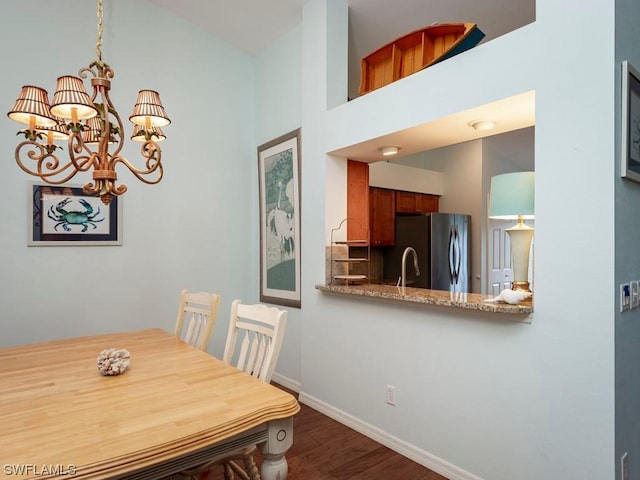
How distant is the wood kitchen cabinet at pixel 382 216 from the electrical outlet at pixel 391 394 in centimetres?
210

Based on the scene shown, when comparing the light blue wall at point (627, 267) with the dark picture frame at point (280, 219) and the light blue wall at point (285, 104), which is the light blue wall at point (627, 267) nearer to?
the light blue wall at point (285, 104)

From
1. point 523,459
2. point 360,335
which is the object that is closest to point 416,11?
point 360,335

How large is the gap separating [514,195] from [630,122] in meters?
0.54

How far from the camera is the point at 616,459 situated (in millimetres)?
1565

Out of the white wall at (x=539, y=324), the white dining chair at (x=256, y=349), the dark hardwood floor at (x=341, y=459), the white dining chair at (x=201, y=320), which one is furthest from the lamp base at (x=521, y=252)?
the white dining chair at (x=201, y=320)

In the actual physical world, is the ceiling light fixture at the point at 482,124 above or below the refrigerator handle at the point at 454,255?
above

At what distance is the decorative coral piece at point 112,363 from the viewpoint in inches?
64.6

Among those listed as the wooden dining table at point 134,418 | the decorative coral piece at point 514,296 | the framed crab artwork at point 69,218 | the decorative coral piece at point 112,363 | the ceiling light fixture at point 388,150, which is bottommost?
the wooden dining table at point 134,418

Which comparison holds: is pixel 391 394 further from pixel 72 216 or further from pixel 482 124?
pixel 72 216

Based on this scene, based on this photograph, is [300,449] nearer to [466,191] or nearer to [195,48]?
[195,48]

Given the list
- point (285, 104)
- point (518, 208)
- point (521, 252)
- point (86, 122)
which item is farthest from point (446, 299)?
point (285, 104)

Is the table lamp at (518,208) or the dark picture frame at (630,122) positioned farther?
the table lamp at (518,208)

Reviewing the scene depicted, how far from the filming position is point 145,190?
341cm

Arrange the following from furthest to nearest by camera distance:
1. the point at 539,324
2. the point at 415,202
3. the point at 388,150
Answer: the point at 415,202
the point at 388,150
the point at 539,324
